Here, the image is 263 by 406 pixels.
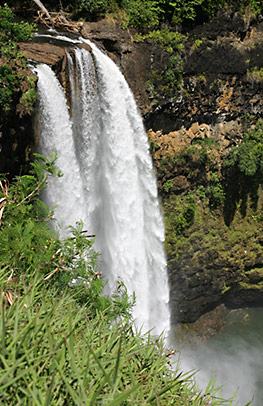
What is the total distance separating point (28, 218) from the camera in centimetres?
423

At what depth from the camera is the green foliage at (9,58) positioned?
670 centimetres

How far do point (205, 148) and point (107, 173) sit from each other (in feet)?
17.8

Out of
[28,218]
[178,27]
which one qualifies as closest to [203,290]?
[178,27]

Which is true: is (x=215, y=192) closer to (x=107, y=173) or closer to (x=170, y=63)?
(x=170, y=63)

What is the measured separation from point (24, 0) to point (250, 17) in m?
8.28

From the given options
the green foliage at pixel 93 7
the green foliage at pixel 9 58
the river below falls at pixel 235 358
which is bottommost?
the river below falls at pixel 235 358

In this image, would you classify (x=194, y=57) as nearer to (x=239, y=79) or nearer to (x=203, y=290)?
(x=239, y=79)

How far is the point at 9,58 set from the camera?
7.21m

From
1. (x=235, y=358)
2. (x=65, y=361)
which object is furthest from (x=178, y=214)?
(x=65, y=361)

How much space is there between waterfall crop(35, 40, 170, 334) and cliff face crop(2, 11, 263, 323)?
1.68 meters

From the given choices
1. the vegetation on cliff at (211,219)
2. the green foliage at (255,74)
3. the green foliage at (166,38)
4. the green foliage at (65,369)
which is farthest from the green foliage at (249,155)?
the green foliage at (65,369)

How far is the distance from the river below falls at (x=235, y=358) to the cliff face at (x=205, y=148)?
111 cm

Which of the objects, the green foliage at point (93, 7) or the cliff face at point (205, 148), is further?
the cliff face at point (205, 148)

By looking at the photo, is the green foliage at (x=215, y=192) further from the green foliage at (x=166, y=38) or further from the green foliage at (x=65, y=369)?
the green foliage at (x=65, y=369)
